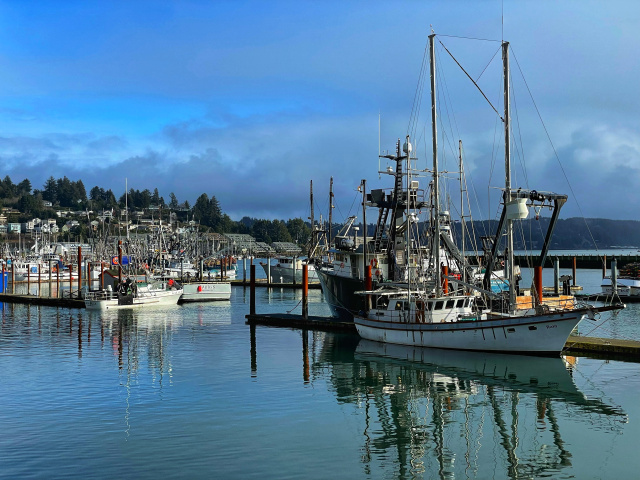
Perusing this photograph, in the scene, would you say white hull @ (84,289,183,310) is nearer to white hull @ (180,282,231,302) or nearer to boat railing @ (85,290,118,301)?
boat railing @ (85,290,118,301)

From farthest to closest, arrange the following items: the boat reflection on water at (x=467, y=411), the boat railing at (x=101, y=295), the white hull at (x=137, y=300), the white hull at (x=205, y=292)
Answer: the white hull at (x=205, y=292)
the boat railing at (x=101, y=295)
the white hull at (x=137, y=300)
the boat reflection on water at (x=467, y=411)

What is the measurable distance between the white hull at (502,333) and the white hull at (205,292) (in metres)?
42.1

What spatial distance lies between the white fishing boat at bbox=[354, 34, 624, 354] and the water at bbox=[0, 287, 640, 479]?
89 cm

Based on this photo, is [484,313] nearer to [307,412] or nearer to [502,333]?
[502,333]

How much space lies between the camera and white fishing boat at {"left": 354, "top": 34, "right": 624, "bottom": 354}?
36844 mm

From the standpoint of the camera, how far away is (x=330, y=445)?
23.3 metres

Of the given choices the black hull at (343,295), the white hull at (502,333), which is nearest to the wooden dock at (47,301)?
the black hull at (343,295)

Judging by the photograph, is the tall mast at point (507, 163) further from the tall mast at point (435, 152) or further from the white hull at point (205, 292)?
the white hull at point (205, 292)

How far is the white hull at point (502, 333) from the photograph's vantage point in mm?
36344

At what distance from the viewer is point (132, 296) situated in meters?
70.2

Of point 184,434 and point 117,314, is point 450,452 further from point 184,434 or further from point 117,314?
point 117,314

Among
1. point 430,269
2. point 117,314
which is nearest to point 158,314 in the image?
point 117,314

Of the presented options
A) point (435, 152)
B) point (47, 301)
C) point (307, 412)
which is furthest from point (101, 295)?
point (307, 412)

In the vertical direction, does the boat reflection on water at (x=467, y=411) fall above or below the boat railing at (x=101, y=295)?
below
